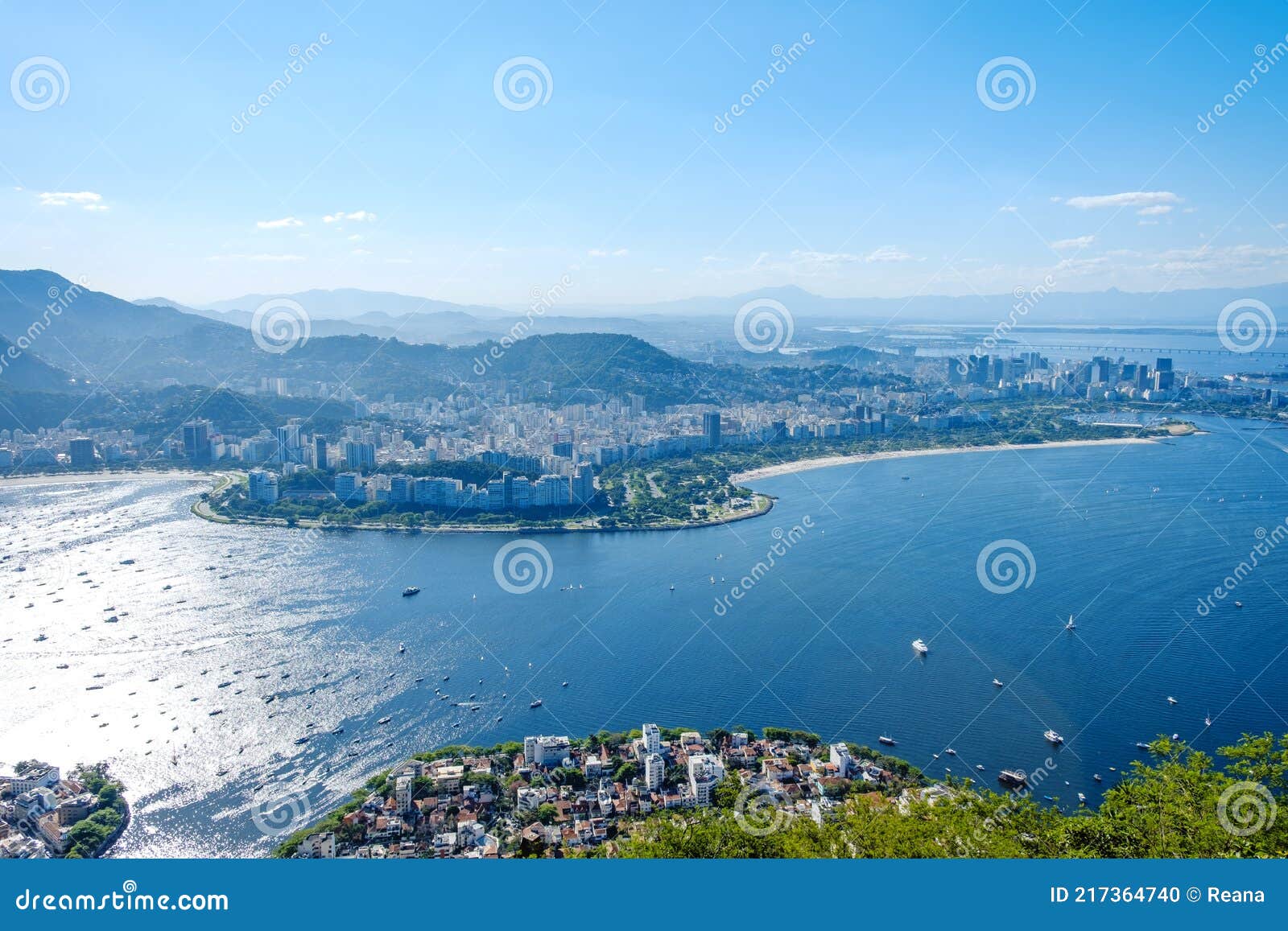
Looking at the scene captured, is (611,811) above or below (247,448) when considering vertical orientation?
below

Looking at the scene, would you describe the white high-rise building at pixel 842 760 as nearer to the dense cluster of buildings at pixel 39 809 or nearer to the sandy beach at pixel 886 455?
the dense cluster of buildings at pixel 39 809

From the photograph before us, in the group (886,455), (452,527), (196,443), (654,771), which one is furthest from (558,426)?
(654,771)

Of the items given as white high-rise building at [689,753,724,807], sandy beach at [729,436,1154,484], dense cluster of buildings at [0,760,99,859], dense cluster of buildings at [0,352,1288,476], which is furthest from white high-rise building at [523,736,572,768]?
sandy beach at [729,436,1154,484]

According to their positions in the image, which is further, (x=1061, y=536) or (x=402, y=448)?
(x=402, y=448)

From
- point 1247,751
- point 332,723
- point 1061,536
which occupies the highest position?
point 1247,751

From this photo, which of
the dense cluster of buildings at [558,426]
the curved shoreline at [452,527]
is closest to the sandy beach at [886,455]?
the dense cluster of buildings at [558,426]

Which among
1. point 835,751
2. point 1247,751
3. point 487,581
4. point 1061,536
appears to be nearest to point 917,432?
point 1061,536

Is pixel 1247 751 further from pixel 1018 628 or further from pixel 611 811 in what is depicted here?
pixel 1018 628

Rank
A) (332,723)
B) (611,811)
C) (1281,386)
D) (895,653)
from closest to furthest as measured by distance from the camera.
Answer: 1. (611,811)
2. (332,723)
3. (895,653)
4. (1281,386)
